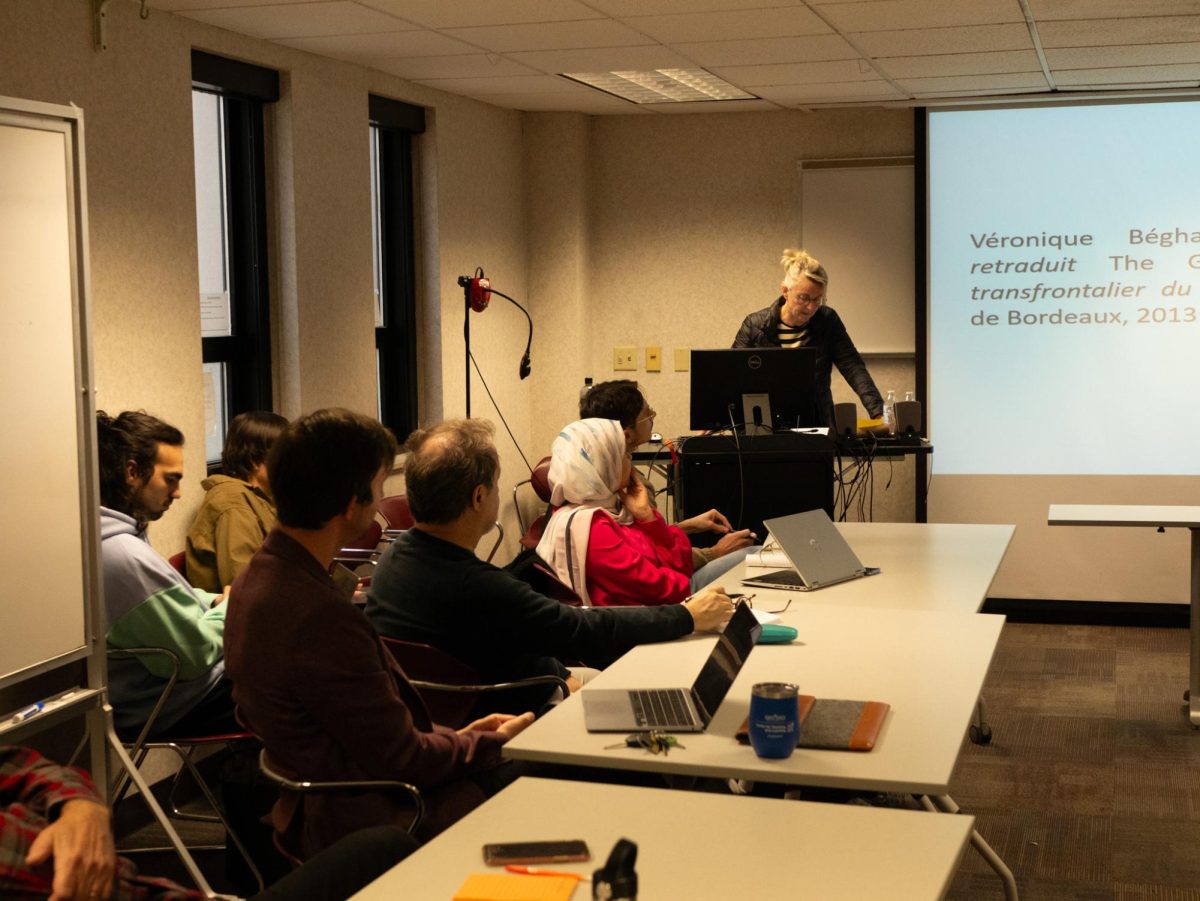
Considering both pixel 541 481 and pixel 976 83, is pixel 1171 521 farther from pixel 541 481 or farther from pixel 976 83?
pixel 541 481

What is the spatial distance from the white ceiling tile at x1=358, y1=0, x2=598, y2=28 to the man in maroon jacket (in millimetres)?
2296

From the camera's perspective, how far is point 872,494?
23.7 ft

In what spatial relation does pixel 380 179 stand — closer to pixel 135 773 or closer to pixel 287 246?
pixel 287 246

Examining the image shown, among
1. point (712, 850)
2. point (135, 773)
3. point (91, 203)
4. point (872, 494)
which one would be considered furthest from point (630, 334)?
point (712, 850)

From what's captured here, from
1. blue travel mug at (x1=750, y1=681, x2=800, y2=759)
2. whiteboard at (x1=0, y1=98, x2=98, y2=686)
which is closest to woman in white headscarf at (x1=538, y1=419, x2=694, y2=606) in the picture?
whiteboard at (x1=0, y1=98, x2=98, y2=686)

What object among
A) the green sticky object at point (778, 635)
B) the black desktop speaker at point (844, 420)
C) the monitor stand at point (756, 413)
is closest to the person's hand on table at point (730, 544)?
the monitor stand at point (756, 413)

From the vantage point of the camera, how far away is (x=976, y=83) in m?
6.37

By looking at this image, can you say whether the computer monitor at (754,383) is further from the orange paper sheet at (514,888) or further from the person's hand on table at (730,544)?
the orange paper sheet at (514,888)

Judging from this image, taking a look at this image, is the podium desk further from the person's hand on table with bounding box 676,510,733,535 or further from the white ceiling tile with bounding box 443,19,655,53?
the white ceiling tile with bounding box 443,19,655,53

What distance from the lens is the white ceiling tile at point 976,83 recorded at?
620 cm

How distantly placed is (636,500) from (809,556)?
0.64 metres

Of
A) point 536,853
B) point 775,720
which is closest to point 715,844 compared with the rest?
point 536,853

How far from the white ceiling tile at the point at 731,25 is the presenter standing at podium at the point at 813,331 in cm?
143

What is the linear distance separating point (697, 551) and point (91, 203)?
2237mm
